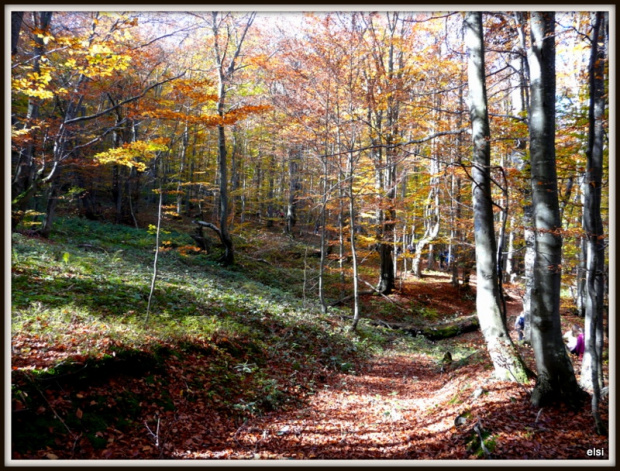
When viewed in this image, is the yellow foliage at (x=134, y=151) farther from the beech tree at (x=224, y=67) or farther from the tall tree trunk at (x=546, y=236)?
the tall tree trunk at (x=546, y=236)

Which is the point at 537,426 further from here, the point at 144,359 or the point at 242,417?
the point at 144,359

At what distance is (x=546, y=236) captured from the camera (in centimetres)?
411

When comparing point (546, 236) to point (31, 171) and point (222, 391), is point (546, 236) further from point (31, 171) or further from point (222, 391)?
point (31, 171)

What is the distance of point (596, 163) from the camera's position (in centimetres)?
419

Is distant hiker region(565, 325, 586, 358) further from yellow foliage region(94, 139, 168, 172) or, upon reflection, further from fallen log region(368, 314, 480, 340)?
yellow foliage region(94, 139, 168, 172)

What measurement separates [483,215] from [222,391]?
15.6 feet

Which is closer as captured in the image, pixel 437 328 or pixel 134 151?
pixel 134 151

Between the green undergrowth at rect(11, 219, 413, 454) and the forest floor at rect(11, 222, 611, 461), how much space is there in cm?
2

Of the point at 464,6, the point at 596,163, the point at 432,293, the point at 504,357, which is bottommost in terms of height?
the point at 432,293

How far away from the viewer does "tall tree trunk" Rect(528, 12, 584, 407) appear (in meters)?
4.01

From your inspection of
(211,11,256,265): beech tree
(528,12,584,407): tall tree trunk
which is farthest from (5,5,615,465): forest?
(211,11,256,265): beech tree

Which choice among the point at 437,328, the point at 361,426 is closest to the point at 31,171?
the point at 361,426

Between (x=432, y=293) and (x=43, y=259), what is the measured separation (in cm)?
1505

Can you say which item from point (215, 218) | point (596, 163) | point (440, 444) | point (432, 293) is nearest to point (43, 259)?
point (440, 444)
